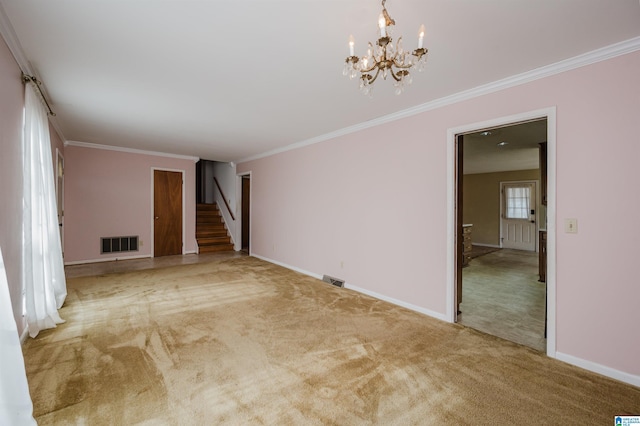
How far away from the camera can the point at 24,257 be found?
260 cm

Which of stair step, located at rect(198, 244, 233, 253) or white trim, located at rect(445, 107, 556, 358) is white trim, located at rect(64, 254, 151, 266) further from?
white trim, located at rect(445, 107, 556, 358)

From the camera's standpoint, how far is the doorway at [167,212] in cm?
691

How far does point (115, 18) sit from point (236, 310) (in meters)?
2.92

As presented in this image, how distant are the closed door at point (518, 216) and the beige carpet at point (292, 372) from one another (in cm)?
698

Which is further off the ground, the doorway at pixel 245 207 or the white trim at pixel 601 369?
the doorway at pixel 245 207

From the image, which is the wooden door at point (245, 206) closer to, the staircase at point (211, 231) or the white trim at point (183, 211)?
the staircase at point (211, 231)

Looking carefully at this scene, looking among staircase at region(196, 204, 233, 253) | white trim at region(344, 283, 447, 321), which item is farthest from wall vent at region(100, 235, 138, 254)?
white trim at region(344, 283, 447, 321)

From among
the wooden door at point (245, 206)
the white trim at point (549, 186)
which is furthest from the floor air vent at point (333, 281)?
the wooden door at point (245, 206)

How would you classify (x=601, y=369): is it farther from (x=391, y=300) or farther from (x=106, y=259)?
(x=106, y=259)

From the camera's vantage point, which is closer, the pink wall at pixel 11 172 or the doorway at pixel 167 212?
the pink wall at pixel 11 172

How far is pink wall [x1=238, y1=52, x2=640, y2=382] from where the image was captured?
214cm

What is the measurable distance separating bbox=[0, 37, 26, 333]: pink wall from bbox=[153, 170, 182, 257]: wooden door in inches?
176

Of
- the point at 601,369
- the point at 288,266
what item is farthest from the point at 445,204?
the point at 288,266

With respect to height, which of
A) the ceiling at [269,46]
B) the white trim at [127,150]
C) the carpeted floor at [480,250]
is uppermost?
the white trim at [127,150]
